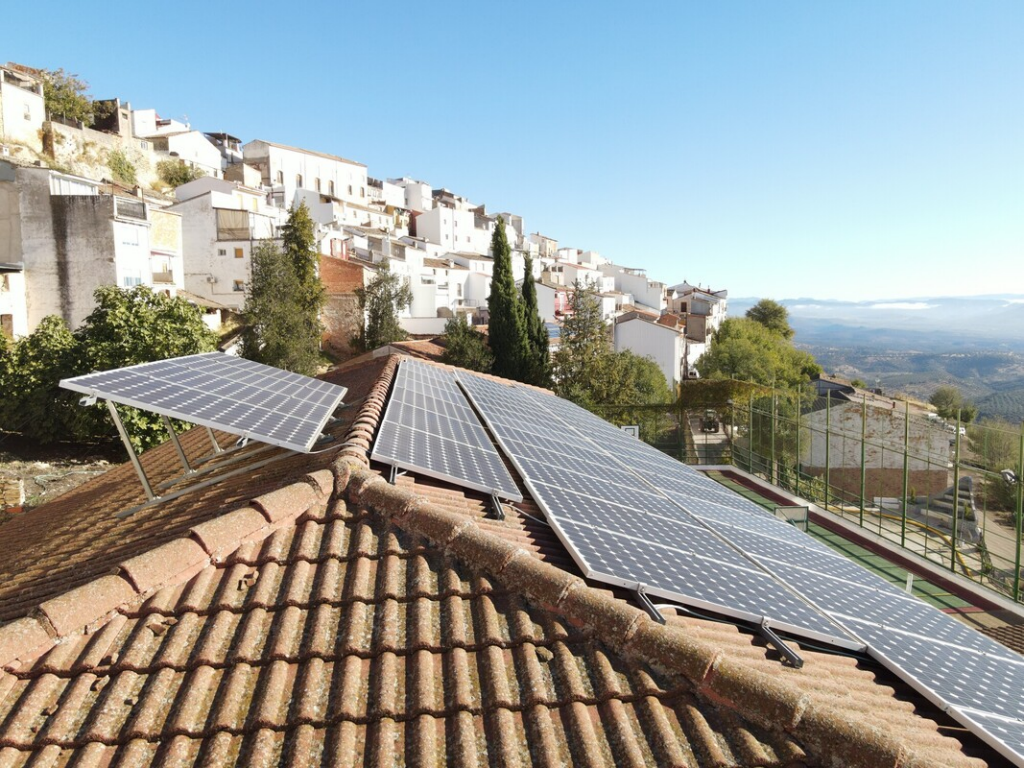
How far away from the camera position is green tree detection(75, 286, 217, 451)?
23.6 m

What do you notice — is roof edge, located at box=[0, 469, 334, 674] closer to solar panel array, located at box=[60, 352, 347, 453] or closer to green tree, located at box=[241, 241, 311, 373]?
solar panel array, located at box=[60, 352, 347, 453]

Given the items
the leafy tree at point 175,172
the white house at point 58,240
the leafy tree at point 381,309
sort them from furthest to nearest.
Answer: the leafy tree at point 175,172 < the leafy tree at point 381,309 < the white house at point 58,240

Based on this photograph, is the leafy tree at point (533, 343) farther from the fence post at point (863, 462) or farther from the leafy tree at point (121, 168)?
the leafy tree at point (121, 168)

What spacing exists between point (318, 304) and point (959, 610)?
36.6 metres

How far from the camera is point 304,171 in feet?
270

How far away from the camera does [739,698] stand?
10.9ft

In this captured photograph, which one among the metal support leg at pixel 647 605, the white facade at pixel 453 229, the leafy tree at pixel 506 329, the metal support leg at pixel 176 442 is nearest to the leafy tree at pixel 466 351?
the leafy tree at pixel 506 329

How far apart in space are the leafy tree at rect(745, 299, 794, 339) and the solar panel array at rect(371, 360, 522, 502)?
93.6m

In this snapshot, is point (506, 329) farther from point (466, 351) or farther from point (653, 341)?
point (653, 341)

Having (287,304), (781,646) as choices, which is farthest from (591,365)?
(781,646)

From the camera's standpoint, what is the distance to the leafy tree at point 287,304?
34656 mm

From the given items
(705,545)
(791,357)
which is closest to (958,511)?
(705,545)

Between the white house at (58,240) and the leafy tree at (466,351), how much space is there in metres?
17.6

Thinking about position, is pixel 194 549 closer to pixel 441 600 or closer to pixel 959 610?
pixel 441 600
